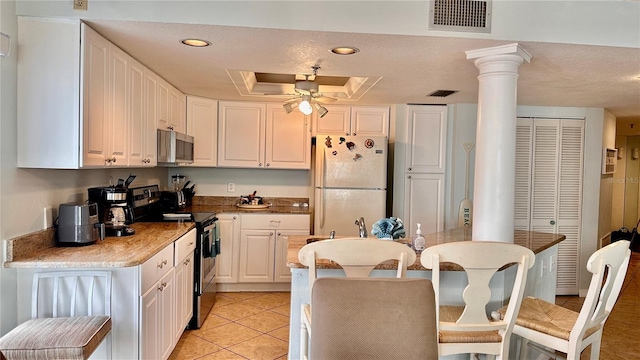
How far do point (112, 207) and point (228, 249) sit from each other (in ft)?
5.68

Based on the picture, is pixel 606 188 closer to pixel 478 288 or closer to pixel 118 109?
pixel 478 288

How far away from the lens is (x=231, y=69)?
301 centimetres

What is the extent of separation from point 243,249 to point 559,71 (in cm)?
325

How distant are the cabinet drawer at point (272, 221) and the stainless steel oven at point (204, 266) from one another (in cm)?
52

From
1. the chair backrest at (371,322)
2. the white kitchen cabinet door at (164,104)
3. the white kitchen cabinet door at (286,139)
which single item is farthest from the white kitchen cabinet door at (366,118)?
the chair backrest at (371,322)

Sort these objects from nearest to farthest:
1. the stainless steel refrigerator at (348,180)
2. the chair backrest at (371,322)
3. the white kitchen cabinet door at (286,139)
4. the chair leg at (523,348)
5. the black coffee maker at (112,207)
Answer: the chair backrest at (371,322)
the chair leg at (523,348)
the black coffee maker at (112,207)
the stainless steel refrigerator at (348,180)
the white kitchen cabinet door at (286,139)

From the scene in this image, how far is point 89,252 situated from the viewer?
218cm

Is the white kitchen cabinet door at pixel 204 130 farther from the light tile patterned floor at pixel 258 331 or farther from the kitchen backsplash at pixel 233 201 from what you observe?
the light tile patterned floor at pixel 258 331

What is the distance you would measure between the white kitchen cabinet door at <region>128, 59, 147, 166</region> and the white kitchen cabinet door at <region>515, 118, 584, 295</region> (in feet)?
12.1

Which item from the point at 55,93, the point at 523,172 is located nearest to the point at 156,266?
the point at 55,93

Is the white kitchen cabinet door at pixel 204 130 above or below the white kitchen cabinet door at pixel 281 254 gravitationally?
above

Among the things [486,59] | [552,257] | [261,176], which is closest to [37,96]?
[486,59]

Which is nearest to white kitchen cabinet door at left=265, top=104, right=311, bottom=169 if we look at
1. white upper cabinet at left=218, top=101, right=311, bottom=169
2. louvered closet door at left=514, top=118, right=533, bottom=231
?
white upper cabinet at left=218, top=101, right=311, bottom=169

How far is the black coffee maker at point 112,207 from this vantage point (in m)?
2.68
